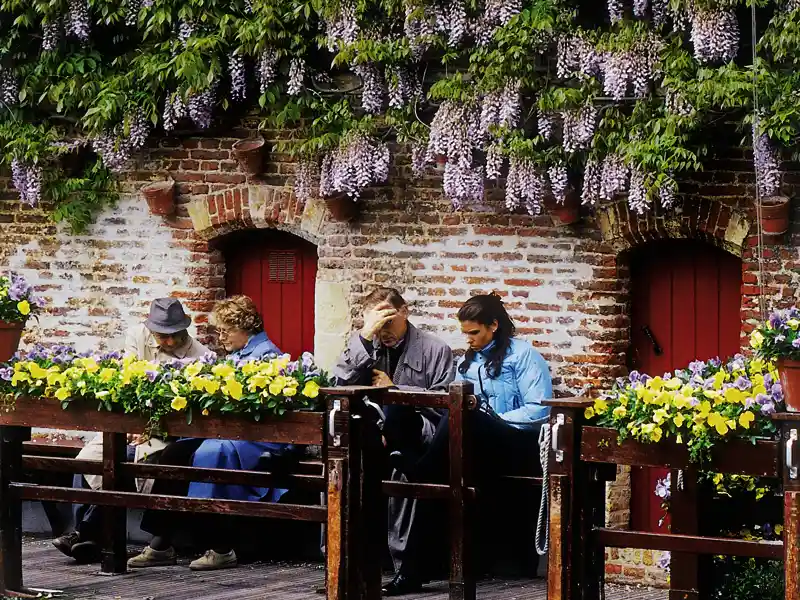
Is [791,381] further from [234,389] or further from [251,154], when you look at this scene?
[251,154]

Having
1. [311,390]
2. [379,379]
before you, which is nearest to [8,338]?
[311,390]

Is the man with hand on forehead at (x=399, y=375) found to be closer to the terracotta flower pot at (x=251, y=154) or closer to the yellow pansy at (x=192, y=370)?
the yellow pansy at (x=192, y=370)

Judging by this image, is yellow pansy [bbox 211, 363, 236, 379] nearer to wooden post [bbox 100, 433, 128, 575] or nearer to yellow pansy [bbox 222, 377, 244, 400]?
yellow pansy [bbox 222, 377, 244, 400]

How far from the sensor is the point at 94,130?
9375mm

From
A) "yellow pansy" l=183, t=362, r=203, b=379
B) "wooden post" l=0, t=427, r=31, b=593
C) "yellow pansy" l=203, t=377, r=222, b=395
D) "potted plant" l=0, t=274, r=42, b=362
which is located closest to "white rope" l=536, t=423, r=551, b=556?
"yellow pansy" l=203, t=377, r=222, b=395

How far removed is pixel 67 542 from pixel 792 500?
3892 mm

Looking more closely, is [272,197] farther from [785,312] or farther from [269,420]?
[785,312]

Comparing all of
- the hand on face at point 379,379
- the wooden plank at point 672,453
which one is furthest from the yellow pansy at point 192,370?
the wooden plank at point 672,453

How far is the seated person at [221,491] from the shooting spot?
25.0ft

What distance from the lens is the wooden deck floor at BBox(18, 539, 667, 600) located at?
22.9ft

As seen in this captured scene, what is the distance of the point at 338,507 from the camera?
20.5 feet

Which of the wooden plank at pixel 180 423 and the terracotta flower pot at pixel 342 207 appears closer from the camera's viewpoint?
the wooden plank at pixel 180 423

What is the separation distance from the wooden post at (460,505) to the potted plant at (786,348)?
1491mm

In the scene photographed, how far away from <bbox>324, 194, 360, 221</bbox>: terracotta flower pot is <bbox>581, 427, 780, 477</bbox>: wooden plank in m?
3.23
